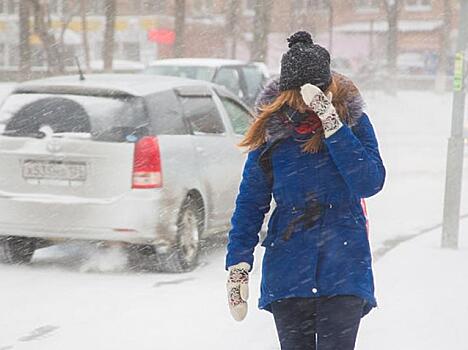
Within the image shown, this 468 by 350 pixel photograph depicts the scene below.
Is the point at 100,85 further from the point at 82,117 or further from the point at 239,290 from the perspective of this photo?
the point at 239,290

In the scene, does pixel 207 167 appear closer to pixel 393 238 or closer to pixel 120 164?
pixel 120 164

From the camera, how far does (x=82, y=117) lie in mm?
8477

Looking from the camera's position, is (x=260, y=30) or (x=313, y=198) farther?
(x=260, y=30)

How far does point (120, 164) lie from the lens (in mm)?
8312

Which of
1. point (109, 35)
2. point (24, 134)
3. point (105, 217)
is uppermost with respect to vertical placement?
point (24, 134)

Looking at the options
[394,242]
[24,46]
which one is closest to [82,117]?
[394,242]

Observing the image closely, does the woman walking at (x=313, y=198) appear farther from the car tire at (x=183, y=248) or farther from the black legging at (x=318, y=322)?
the car tire at (x=183, y=248)

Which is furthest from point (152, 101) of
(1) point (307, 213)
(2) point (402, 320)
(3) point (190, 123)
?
A: (1) point (307, 213)

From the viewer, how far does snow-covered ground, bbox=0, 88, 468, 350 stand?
251 inches

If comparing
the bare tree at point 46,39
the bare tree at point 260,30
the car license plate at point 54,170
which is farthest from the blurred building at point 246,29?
the car license plate at point 54,170

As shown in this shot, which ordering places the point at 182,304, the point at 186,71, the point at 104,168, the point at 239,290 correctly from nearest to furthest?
the point at 239,290 → the point at 182,304 → the point at 104,168 → the point at 186,71

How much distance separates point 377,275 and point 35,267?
109 inches

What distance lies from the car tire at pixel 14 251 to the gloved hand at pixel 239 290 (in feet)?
18.2

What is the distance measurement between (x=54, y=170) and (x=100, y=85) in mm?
762
